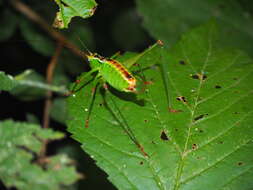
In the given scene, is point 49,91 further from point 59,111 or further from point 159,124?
point 159,124

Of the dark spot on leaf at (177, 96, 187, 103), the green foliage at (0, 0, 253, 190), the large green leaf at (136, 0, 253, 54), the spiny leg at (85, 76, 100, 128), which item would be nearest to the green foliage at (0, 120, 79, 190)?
the green foliage at (0, 0, 253, 190)

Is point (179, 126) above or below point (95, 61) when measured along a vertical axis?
below

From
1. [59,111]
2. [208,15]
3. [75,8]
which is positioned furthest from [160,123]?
[208,15]

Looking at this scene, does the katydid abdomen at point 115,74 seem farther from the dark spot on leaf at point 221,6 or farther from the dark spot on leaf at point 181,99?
the dark spot on leaf at point 221,6

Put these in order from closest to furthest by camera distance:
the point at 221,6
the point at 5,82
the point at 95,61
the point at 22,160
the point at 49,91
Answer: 1. the point at 5,82
2. the point at 22,160
3. the point at 95,61
4. the point at 49,91
5. the point at 221,6

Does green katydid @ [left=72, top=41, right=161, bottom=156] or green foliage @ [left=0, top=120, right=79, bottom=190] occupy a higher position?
green katydid @ [left=72, top=41, right=161, bottom=156]

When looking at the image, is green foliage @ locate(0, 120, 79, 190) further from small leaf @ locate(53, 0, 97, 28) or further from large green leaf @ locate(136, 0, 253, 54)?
large green leaf @ locate(136, 0, 253, 54)
